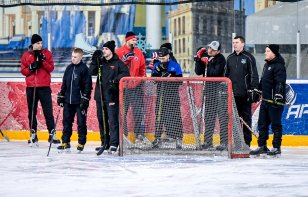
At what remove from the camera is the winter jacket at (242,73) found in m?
10.7

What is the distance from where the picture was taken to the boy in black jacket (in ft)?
35.7

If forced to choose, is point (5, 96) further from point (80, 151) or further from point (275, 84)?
point (275, 84)

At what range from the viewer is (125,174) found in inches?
337

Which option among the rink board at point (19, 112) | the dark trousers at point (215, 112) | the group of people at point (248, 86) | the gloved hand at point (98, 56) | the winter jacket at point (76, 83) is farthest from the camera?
the rink board at point (19, 112)

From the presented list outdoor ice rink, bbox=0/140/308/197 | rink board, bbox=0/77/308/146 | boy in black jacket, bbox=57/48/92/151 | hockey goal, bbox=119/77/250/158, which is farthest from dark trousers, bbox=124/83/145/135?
rink board, bbox=0/77/308/146

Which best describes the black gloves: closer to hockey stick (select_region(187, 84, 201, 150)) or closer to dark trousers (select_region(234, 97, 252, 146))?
hockey stick (select_region(187, 84, 201, 150))

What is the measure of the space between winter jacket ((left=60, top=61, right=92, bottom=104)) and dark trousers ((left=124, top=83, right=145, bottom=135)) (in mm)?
474

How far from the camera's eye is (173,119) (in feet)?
35.0

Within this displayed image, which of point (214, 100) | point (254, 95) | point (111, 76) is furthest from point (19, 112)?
point (254, 95)

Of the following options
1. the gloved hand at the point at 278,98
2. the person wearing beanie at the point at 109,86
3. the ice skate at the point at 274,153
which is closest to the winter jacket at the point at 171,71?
the person wearing beanie at the point at 109,86

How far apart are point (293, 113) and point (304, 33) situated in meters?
1.21

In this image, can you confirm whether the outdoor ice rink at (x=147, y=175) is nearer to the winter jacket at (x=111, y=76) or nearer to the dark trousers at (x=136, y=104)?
the dark trousers at (x=136, y=104)

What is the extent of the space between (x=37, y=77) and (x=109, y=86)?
5.80ft

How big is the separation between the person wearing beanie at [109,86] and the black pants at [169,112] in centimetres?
47
